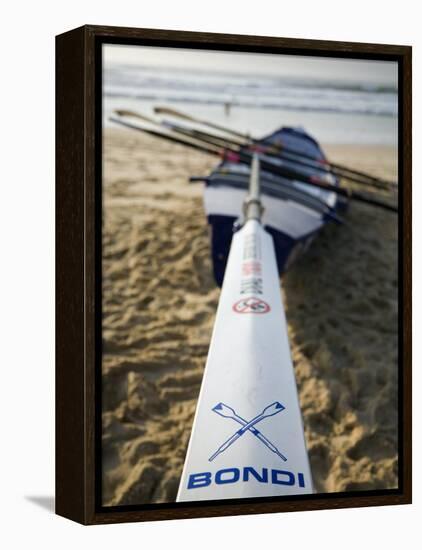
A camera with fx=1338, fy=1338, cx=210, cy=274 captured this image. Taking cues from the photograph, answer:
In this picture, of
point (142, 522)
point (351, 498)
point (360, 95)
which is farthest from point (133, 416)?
point (360, 95)

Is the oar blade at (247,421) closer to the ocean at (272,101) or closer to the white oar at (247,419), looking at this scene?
the white oar at (247,419)

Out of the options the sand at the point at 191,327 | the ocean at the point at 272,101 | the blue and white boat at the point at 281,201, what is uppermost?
the ocean at the point at 272,101

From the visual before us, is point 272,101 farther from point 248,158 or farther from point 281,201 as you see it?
point 281,201

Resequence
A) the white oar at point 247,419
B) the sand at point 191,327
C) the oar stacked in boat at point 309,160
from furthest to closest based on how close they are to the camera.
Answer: the oar stacked in boat at point 309,160
the sand at point 191,327
the white oar at point 247,419

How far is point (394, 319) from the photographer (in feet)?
17.3

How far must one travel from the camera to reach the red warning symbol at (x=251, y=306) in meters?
5.03

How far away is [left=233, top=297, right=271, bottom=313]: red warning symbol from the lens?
503cm

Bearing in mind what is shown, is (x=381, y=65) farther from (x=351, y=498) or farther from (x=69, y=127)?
(x=351, y=498)

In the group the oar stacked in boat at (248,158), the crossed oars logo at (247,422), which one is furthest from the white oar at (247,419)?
the oar stacked in boat at (248,158)

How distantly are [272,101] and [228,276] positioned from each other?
0.69 meters

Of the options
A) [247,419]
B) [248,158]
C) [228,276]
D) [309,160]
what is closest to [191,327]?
[228,276]

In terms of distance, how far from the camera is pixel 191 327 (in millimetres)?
5168

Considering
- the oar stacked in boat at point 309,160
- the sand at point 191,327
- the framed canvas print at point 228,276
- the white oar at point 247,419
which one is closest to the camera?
the framed canvas print at point 228,276

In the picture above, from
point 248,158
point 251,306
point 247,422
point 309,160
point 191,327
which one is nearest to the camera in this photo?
point 247,422
